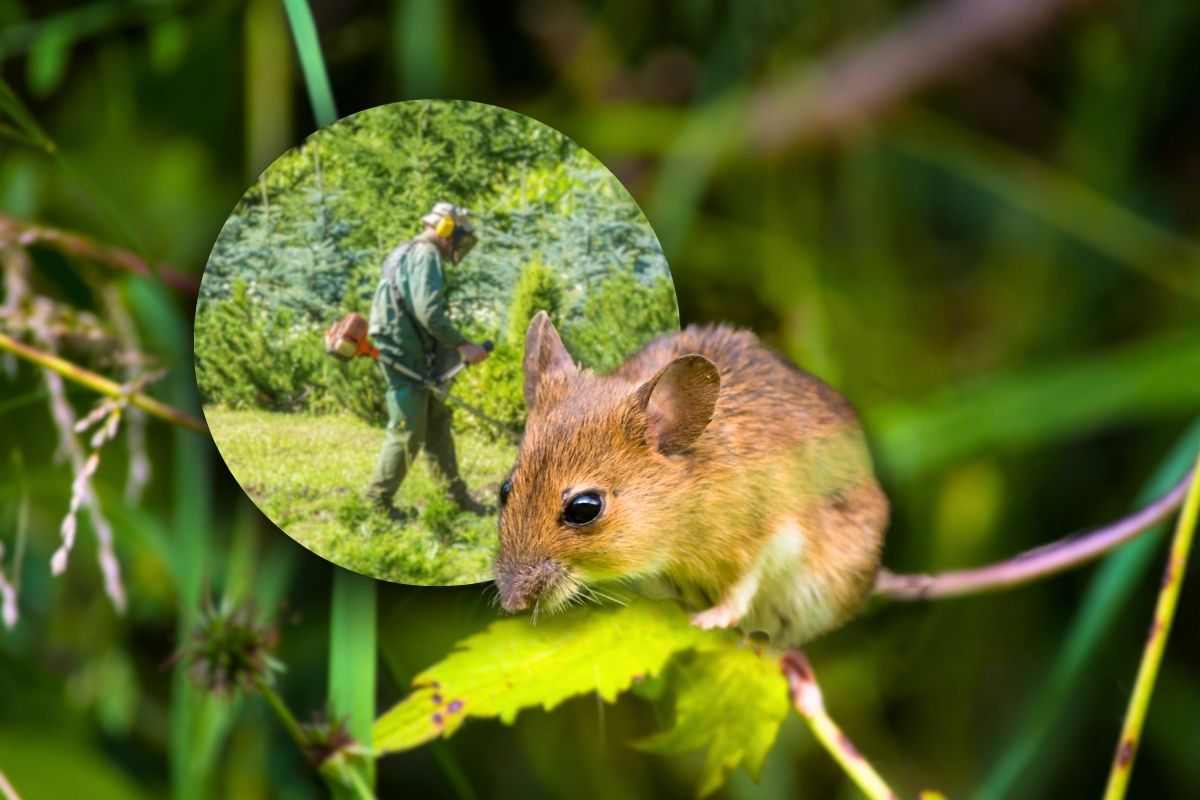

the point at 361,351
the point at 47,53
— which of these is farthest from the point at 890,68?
the point at 361,351

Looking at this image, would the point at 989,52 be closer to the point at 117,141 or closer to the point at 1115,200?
the point at 1115,200

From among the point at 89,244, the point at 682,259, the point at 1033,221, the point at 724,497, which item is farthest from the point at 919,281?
the point at 724,497

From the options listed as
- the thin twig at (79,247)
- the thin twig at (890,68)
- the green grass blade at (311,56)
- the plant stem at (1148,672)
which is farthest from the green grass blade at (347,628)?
the thin twig at (890,68)

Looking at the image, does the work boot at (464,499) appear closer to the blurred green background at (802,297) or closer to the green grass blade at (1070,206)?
the blurred green background at (802,297)

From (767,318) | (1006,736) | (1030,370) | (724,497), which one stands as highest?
(724,497)

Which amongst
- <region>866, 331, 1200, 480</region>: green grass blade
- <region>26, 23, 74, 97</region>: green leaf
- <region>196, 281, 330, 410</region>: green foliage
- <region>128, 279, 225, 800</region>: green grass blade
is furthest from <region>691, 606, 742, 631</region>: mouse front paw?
<region>26, 23, 74, 97</region>: green leaf

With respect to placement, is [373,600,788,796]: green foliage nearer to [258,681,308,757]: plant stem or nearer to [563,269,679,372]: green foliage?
[258,681,308,757]: plant stem

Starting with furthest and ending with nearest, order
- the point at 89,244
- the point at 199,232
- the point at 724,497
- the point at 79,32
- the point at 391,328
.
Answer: the point at 199,232, the point at 79,32, the point at 89,244, the point at 724,497, the point at 391,328
